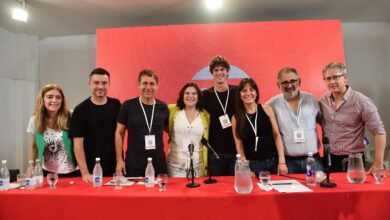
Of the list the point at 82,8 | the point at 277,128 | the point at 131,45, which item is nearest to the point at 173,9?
the point at 131,45

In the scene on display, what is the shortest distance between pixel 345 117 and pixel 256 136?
783 millimetres

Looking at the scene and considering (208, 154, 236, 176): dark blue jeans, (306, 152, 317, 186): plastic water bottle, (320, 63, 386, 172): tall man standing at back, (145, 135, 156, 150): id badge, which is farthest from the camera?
(208, 154, 236, 176): dark blue jeans

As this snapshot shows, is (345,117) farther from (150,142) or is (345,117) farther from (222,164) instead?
(150,142)

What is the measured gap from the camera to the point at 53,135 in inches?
92.2

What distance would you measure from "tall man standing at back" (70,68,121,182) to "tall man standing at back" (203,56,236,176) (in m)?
0.92

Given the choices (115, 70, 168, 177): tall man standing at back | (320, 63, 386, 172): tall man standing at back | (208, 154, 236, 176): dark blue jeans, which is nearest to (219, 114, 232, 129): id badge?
(208, 154, 236, 176): dark blue jeans

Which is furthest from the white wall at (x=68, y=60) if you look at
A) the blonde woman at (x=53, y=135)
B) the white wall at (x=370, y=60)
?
the white wall at (x=370, y=60)

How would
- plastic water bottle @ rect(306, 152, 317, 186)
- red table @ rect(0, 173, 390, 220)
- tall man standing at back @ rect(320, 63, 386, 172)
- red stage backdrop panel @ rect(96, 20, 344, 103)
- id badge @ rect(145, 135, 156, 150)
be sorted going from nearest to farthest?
red table @ rect(0, 173, 390, 220) < plastic water bottle @ rect(306, 152, 317, 186) < tall man standing at back @ rect(320, 63, 386, 172) < id badge @ rect(145, 135, 156, 150) < red stage backdrop panel @ rect(96, 20, 344, 103)

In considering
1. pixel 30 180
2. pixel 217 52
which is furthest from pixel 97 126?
pixel 217 52

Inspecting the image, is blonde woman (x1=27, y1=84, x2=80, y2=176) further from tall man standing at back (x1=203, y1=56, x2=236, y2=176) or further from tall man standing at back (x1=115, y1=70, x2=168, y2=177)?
tall man standing at back (x1=203, y1=56, x2=236, y2=176)

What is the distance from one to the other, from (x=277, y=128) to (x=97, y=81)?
1663 millimetres

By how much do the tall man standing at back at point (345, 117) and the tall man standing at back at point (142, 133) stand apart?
1511 mm

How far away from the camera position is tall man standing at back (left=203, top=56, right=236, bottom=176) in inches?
93.6

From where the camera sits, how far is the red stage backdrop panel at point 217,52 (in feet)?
13.0
